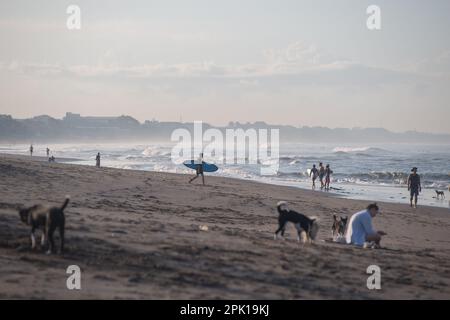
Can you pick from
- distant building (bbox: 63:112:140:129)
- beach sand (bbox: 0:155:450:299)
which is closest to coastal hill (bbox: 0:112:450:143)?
distant building (bbox: 63:112:140:129)

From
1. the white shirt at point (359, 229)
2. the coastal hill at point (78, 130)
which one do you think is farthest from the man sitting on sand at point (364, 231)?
the coastal hill at point (78, 130)

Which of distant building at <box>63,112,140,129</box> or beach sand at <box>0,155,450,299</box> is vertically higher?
distant building at <box>63,112,140,129</box>

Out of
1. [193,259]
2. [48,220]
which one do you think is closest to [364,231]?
[193,259]

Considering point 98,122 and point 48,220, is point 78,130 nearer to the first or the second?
point 98,122

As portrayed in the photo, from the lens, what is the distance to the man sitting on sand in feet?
34.4

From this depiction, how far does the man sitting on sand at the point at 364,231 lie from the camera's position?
10484 mm

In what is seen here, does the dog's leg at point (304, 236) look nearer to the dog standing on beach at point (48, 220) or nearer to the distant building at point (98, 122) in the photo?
the dog standing on beach at point (48, 220)

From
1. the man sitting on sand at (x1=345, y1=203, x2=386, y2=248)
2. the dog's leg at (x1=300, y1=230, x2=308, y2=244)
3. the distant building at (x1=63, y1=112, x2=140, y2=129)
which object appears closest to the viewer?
the dog's leg at (x1=300, y1=230, x2=308, y2=244)

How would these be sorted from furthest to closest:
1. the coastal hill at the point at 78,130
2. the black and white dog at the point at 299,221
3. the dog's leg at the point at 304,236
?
the coastal hill at the point at 78,130 → the dog's leg at the point at 304,236 → the black and white dog at the point at 299,221

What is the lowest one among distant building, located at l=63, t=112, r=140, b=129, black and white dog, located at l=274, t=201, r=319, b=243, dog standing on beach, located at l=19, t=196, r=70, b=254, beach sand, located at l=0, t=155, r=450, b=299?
beach sand, located at l=0, t=155, r=450, b=299

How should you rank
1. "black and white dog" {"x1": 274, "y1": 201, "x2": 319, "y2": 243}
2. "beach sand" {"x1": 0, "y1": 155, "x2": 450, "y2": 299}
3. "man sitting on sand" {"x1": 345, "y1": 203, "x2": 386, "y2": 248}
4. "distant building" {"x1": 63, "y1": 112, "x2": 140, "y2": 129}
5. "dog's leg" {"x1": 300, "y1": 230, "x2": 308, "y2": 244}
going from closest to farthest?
"beach sand" {"x1": 0, "y1": 155, "x2": 450, "y2": 299} < "black and white dog" {"x1": 274, "y1": 201, "x2": 319, "y2": 243} < "dog's leg" {"x1": 300, "y1": 230, "x2": 308, "y2": 244} < "man sitting on sand" {"x1": 345, "y1": 203, "x2": 386, "y2": 248} < "distant building" {"x1": 63, "y1": 112, "x2": 140, "y2": 129}

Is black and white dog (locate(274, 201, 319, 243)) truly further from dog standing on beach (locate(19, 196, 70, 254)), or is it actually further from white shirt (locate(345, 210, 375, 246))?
dog standing on beach (locate(19, 196, 70, 254))
